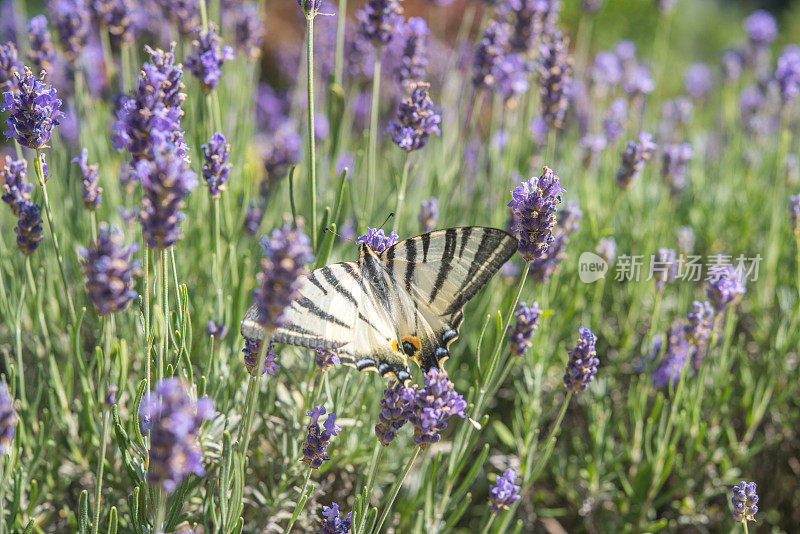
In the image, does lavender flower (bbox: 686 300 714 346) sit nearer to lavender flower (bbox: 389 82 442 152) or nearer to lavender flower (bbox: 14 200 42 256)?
lavender flower (bbox: 389 82 442 152)

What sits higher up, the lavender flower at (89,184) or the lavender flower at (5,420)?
the lavender flower at (89,184)

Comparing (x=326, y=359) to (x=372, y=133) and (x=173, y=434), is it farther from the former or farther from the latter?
(x=372, y=133)

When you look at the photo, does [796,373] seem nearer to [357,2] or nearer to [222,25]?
[222,25]

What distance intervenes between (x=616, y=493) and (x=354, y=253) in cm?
137

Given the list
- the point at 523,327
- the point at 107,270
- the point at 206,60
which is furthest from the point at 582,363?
the point at 206,60

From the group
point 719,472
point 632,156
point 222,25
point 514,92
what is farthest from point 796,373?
point 222,25

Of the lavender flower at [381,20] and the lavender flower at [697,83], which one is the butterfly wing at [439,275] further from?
the lavender flower at [697,83]

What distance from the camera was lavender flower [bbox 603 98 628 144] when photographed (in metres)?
3.31

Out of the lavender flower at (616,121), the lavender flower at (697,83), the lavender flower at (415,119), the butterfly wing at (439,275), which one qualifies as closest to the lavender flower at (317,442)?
the butterfly wing at (439,275)

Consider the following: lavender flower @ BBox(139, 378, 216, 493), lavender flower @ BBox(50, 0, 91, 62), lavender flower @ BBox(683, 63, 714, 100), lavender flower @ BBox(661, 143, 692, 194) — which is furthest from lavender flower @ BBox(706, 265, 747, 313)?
lavender flower @ BBox(683, 63, 714, 100)

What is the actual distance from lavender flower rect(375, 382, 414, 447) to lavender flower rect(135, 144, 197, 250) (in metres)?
0.59

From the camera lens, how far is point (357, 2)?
8016 mm

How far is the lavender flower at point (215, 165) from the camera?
1.83m

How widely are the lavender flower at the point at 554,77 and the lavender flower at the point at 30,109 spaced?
1704mm
